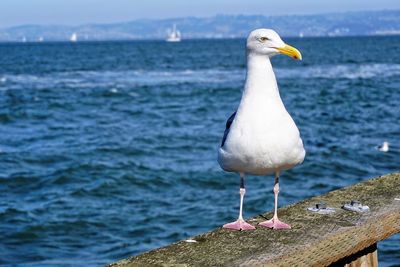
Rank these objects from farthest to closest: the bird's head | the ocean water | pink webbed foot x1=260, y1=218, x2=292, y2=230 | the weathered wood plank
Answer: the ocean water, the bird's head, pink webbed foot x1=260, y1=218, x2=292, y2=230, the weathered wood plank

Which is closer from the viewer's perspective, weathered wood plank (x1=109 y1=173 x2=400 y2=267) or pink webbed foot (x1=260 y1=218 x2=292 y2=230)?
weathered wood plank (x1=109 y1=173 x2=400 y2=267)

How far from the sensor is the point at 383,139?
19.4m

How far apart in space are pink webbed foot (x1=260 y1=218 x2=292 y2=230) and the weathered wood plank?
3 centimetres

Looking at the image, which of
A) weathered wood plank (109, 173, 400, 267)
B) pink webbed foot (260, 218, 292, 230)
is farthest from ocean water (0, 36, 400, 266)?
pink webbed foot (260, 218, 292, 230)

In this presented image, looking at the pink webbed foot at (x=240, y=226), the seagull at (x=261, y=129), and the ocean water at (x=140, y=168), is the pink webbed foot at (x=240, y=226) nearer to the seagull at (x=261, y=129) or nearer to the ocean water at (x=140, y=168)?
the seagull at (x=261, y=129)

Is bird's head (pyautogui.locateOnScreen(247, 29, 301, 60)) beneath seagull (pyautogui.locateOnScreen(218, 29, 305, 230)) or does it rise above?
above

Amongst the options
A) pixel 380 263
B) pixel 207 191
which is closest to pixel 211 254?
pixel 380 263

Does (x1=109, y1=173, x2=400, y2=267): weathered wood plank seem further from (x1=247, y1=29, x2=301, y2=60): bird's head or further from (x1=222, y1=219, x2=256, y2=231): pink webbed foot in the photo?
(x1=247, y1=29, x2=301, y2=60): bird's head

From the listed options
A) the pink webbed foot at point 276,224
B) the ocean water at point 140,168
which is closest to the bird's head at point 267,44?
the pink webbed foot at point 276,224

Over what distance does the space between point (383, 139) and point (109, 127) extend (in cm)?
858

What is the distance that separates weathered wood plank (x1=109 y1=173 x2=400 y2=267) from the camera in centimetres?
304

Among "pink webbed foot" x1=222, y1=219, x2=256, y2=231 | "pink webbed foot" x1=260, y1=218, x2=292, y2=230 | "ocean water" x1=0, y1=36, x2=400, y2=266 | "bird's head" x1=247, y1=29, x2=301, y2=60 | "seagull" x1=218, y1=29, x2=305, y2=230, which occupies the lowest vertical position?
"ocean water" x1=0, y1=36, x2=400, y2=266

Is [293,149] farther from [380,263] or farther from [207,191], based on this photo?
[207,191]

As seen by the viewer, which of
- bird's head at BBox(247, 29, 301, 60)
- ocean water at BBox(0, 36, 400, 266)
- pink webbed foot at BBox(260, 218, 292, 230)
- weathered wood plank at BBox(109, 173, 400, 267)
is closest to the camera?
weathered wood plank at BBox(109, 173, 400, 267)
